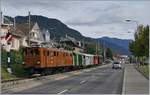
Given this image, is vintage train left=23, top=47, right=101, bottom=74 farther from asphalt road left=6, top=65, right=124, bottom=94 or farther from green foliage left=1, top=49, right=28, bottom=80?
asphalt road left=6, top=65, right=124, bottom=94

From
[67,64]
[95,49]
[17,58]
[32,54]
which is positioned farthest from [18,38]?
[95,49]

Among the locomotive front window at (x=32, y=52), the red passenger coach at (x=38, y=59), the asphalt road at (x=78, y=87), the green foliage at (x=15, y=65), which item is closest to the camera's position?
the asphalt road at (x=78, y=87)

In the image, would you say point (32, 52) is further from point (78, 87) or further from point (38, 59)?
point (78, 87)

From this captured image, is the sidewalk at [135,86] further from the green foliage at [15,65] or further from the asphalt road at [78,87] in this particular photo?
the green foliage at [15,65]

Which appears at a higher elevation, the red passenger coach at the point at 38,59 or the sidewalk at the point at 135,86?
the red passenger coach at the point at 38,59

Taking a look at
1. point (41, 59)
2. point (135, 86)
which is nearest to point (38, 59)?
point (41, 59)

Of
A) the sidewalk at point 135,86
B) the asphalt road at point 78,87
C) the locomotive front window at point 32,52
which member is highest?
the locomotive front window at point 32,52

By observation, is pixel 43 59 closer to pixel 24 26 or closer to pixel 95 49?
pixel 24 26

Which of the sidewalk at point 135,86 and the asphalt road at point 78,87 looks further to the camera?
the asphalt road at point 78,87

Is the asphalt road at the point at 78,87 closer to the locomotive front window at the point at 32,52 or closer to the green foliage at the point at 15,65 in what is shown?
the locomotive front window at the point at 32,52

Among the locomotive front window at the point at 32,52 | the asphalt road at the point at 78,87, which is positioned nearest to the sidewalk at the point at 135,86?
the asphalt road at the point at 78,87

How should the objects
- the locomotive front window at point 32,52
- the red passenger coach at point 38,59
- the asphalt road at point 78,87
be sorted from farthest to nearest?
the locomotive front window at point 32,52 < the red passenger coach at point 38,59 < the asphalt road at point 78,87

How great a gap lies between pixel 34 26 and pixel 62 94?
80.4m

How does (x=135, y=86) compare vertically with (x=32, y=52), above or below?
below
